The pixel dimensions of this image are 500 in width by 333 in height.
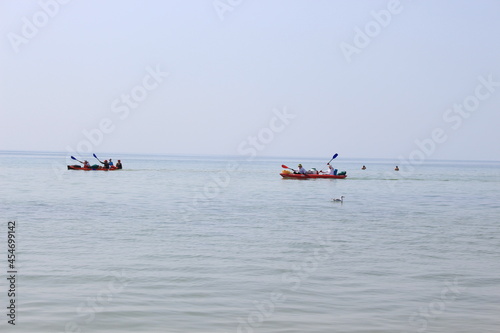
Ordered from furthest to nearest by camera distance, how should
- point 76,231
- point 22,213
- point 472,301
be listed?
point 22,213 → point 76,231 → point 472,301

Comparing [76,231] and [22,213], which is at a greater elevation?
[22,213]

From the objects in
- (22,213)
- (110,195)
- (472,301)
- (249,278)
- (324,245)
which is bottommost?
(472,301)

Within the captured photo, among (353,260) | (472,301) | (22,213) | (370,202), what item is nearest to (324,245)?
(353,260)

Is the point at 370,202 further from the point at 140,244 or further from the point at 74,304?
the point at 74,304

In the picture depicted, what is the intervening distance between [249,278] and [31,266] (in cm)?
507

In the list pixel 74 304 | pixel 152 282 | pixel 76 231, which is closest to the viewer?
pixel 74 304

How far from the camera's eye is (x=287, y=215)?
2742 centimetres

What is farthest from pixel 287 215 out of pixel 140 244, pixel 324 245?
pixel 140 244

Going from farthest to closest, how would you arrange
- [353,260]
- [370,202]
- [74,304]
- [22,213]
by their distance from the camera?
1. [370,202]
2. [22,213]
3. [353,260]
4. [74,304]

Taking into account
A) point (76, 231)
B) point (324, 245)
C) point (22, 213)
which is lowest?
point (324, 245)

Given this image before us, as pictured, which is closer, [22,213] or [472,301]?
[472,301]

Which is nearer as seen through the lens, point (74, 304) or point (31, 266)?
point (74, 304)

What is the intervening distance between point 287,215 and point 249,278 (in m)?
14.0

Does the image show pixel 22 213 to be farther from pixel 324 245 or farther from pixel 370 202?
pixel 370 202
